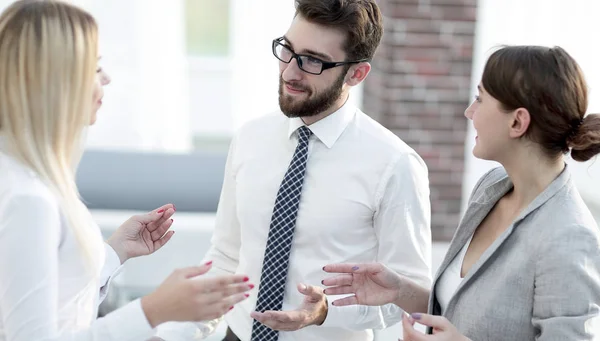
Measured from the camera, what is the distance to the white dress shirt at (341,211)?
2029 mm

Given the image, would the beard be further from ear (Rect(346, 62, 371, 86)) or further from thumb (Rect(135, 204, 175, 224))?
thumb (Rect(135, 204, 175, 224))

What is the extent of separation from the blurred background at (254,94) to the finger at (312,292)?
3.02 feet

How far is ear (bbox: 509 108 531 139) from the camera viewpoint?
1664 mm

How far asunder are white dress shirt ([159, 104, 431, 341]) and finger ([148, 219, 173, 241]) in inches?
11.8

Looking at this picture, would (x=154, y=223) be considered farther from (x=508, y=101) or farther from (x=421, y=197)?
(x=508, y=101)

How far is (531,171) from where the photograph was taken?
67.3 inches

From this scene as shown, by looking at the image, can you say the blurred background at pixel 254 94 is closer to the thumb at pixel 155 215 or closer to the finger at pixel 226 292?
the thumb at pixel 155 215

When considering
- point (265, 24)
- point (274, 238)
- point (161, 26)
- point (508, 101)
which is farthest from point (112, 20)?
point (508, 101)

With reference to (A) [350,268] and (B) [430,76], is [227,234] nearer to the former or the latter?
(A) [350,268]

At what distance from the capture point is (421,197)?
206 centimetres

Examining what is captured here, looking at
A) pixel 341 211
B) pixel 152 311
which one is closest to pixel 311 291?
pixel 341 211

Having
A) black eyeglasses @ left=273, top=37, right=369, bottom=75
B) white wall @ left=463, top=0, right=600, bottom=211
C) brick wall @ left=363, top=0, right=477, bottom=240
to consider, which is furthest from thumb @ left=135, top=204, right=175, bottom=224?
white wall @ left=463, top=0, right=600, bottom=211

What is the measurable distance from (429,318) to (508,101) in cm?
51

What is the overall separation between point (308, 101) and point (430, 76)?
227 cm
